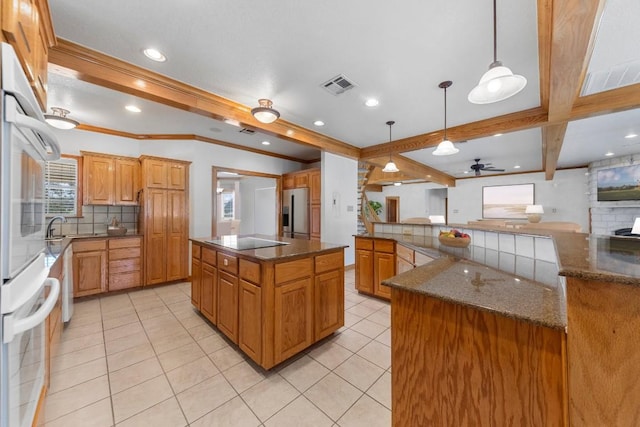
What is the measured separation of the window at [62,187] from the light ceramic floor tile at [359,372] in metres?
4.42

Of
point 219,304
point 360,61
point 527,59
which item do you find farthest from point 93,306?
point 527,59

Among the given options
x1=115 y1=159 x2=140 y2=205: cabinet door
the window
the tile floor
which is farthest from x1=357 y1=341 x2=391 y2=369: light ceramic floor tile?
the window

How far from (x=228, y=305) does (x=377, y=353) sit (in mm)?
1446

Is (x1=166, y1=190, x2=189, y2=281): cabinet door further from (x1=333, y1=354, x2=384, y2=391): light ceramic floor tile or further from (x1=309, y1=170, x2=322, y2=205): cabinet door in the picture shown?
(x1=333, y1=354, x2=384, y2=391): light ceramic floor tile

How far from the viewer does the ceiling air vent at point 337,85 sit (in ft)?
8.10

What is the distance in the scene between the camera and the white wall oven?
0.73 m

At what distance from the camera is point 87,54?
2020 millimetres

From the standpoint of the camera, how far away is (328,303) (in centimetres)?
231

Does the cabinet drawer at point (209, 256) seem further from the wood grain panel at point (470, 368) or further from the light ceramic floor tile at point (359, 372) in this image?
the wood grain panel at point (470, 368)

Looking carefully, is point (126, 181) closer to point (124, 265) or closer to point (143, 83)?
point (124, 265)

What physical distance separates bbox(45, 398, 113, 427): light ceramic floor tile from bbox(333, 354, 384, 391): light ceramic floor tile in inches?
59.6

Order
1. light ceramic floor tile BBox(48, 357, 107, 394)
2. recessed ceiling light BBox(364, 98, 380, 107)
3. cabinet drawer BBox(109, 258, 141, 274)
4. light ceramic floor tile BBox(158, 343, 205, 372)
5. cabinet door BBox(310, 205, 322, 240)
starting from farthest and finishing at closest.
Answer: cabinet door BBox(310, 205, 322, 240), cabinet drawer BBox(109, 258, 141, 274), recessed ceiling light BBox(364, 98, 380, 107), light ceramic floor tile BBox(158, 343, 205, 372), light ceramic floor tile BBox(48, 357, 107, 394)

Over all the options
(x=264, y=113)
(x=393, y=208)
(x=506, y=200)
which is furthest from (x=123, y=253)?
(x=506, y=200)

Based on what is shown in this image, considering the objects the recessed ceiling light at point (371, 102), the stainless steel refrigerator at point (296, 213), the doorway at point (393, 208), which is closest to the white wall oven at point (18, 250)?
the recessed ceiling light at point (371, 102)
